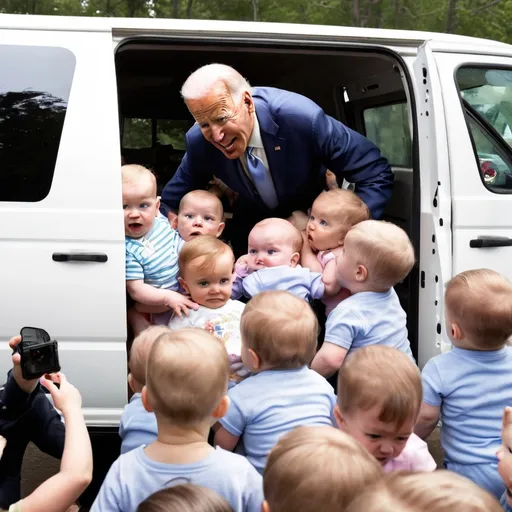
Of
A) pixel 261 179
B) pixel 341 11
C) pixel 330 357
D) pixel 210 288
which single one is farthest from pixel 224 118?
pixel 341 11

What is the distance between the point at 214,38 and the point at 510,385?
6.47 ft

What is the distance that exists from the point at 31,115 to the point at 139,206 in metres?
0.61

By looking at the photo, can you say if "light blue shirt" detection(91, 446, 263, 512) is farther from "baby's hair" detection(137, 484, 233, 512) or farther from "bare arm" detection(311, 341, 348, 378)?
"bare arm" detection(311, 341, 348, 378)

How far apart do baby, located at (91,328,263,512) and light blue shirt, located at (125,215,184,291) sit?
131cm

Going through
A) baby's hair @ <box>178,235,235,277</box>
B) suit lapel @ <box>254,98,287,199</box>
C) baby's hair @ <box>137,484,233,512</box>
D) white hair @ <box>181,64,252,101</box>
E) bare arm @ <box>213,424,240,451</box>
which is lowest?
bare arm @ <box>213,424,240,451</box>

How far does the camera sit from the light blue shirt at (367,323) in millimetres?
3154

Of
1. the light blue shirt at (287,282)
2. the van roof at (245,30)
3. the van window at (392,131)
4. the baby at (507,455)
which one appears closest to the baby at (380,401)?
the baby at (507,455)

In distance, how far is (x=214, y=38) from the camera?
3.41m

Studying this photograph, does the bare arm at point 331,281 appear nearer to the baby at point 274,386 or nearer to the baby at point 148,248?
the baby at point 148,248

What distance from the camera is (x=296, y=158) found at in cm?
368

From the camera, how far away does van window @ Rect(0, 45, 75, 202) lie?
3160mm

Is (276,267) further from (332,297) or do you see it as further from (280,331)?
(280,331)

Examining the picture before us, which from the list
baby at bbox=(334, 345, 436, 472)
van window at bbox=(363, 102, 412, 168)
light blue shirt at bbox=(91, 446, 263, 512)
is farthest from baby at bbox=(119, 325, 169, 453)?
van window at bbox=(363, 102, 412, 168)

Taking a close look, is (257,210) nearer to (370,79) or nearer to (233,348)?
(233,348)
